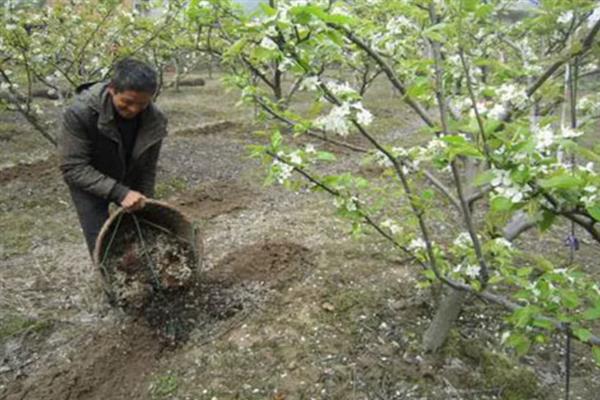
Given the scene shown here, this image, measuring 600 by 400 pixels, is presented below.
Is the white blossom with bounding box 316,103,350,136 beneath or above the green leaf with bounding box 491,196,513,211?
above

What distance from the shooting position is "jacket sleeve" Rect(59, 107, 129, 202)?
117 inches

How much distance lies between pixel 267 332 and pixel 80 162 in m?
1.49

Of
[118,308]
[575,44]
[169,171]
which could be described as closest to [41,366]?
[118,308]

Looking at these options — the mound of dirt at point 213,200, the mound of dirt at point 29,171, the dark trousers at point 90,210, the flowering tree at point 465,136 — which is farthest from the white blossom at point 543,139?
the mound of dirt at point 29,171

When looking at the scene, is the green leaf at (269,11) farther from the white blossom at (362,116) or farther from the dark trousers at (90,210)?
the dark trousers at (90,210)

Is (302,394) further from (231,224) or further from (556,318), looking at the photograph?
(231,224)

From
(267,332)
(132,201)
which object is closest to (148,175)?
(132,201)

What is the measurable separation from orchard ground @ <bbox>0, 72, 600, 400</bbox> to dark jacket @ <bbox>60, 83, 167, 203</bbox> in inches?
34.4

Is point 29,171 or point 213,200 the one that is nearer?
point 213,200

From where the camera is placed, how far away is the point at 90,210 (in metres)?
3.23

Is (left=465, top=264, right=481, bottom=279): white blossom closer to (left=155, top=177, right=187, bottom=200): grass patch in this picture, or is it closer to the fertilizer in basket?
the fertilizer in basket

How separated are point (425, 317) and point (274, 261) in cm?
123

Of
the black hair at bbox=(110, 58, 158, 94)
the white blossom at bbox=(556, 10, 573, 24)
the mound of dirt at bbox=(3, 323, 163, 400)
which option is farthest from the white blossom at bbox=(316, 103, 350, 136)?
the mound of dirt at bbox=(3, 323, 163, 400)

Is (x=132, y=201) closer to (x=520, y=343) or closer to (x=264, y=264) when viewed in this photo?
(x=264, y=264)
